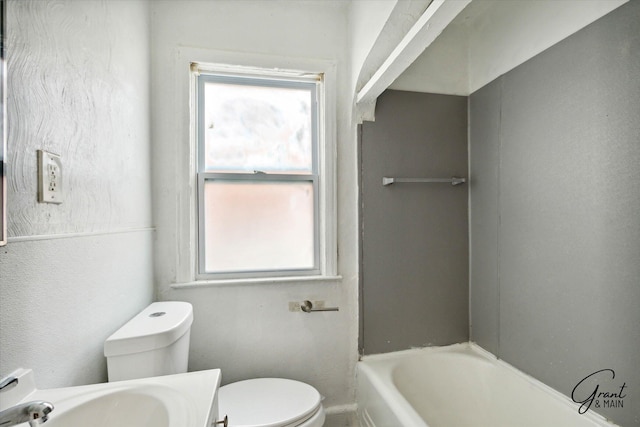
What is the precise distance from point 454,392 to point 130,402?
5.29ft

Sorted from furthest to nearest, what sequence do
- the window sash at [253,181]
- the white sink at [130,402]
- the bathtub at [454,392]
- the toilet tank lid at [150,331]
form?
the window sash at [253,181], the bathtub at [454,392], the toilet tank lid at [150,331], the white sink at [130,402]

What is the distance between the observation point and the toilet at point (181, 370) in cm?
100

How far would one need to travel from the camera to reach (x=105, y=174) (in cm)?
109

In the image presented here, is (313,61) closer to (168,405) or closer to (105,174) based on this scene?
(105,174)

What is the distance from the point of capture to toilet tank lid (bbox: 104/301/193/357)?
0.99 meters

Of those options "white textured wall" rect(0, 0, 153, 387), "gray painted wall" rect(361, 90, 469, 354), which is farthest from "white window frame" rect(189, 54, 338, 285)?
"white textured wall" rect(0, 0, 153, 387)

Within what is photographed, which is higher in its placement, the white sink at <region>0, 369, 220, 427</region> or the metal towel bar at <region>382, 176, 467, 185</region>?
the metal towel bar at <region>382, 176, 467, 185</region>

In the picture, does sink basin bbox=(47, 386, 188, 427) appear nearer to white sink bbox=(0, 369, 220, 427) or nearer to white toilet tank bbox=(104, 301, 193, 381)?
white sink bbox=(0, 369, 220, 427)

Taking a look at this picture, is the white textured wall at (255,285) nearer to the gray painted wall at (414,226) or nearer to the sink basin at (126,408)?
the gray painted wall at (414,226)

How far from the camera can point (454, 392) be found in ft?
5.52

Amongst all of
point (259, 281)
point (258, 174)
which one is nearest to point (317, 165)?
point (258, 174)

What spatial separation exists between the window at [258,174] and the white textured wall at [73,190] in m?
0.37

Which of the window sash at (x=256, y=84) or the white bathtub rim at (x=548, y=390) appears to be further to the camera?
the window sash at (x=256, y=84)

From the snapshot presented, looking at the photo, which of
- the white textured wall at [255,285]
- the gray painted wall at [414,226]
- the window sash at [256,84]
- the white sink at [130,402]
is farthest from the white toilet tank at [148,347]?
the gray painted wall at [414,226]
